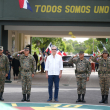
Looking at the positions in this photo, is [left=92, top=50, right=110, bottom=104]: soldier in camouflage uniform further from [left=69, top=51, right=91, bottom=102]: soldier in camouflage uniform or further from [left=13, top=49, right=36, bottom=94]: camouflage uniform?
A: [left=13, top=49, right=36, bottom=94]: camouflage uniform

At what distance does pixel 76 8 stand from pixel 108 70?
6086mm

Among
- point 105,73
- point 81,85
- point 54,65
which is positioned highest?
point 54,65

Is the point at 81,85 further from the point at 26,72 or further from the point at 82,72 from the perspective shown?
the point at 26,72

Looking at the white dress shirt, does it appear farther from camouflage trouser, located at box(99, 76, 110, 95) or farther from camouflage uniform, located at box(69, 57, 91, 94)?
camouflage trouser, located at box(99, 76, 110, 95)

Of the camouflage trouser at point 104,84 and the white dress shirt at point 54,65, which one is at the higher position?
the white dress shirt at point 54,65

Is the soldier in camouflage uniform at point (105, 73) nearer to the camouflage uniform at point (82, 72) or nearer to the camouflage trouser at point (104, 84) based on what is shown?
the camouflage trouser at point (104, 84)

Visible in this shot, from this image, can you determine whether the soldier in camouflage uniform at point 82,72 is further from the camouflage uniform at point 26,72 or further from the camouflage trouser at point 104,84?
the camouflage uniform at point 26,72

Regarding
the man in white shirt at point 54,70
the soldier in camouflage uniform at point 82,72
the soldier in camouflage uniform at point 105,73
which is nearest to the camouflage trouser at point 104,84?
the soldier in camouflage uniform at point 105,73

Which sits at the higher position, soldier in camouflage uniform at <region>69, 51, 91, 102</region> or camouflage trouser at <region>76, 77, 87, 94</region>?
soldier in camouflage uniform at <region>69, 51, 91, 102</region>

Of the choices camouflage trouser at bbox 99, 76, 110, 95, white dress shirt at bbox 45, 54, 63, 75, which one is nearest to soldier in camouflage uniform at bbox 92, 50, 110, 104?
camouflage trouser at bbox 99, 76, 110, 95

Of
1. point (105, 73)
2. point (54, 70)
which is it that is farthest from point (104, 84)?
point (54, 70)

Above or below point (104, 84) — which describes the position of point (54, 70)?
above

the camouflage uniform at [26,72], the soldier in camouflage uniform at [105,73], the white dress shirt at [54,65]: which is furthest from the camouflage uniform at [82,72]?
the camouflage uniform at [26,72]

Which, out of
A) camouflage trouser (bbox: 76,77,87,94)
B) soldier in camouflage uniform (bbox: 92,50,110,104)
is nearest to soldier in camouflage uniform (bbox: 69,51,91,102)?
camouflage trouser (bbox: 76,77,87,94)
